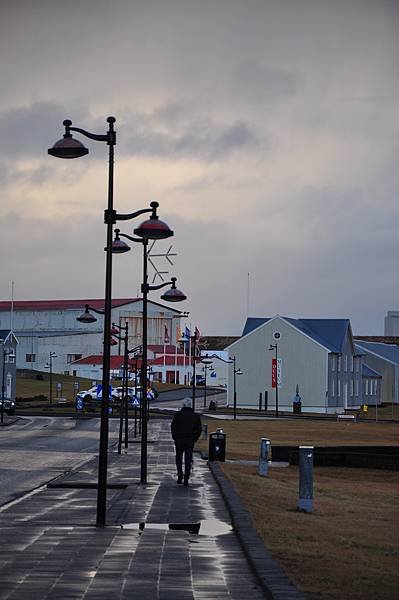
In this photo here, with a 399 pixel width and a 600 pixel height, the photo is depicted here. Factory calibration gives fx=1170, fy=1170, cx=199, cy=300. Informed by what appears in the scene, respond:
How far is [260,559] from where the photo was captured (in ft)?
42.1

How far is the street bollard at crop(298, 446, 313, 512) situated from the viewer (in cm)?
2012

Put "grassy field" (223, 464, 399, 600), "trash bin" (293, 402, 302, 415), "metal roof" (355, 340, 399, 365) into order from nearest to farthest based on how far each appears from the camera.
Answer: "grassy field" (223, 464, 399, 600) < "trash bin" (293, 402, 302, 415) < "metal roof" (355, 340, 399, 365)

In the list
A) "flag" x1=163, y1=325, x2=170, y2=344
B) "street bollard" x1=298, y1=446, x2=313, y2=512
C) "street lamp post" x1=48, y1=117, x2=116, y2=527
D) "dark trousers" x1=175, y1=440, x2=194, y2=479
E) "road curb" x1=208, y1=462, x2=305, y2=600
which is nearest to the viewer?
"road curb" x1=208, y1=462, x2=305, y2=600

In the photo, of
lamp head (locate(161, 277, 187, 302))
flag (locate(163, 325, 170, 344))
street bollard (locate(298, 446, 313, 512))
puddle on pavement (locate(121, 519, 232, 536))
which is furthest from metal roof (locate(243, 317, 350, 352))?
puddle on pavement (locate(121, 519, 232, 536))

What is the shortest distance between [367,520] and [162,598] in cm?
1015

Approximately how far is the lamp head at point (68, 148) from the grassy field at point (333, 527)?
609 centimetres

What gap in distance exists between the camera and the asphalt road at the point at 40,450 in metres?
27.7

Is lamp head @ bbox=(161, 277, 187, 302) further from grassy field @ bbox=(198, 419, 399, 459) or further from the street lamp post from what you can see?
grassy field @ bbox=(198, 419, 399, 459)

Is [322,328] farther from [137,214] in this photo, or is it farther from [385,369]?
[137,214]

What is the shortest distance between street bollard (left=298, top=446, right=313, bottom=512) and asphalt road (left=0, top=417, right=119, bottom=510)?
5433 millimetres

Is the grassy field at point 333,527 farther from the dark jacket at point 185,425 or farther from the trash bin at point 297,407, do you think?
the trash bin at point 297,407

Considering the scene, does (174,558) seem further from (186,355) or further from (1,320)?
(1,320)

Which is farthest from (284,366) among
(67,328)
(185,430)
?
(185,430)

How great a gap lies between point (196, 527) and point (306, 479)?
394cm
